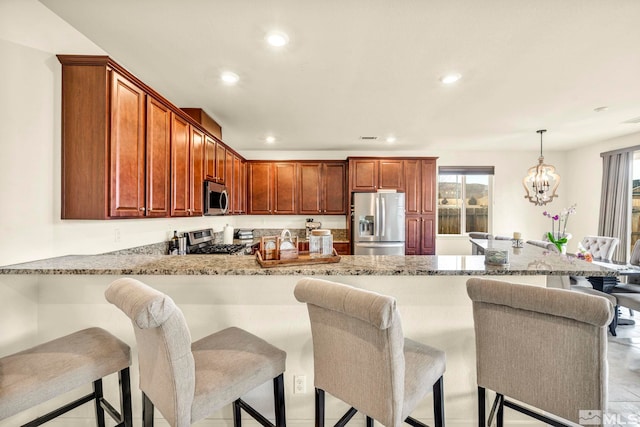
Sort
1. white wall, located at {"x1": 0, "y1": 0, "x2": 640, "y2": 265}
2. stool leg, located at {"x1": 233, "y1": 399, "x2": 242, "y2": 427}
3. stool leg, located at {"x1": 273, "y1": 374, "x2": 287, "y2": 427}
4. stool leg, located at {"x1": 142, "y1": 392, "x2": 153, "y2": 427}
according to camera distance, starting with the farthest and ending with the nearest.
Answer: white wall, located at {"x1": 0, "y1": 0, "x2": 640, "y2": 265} → stool leg, located at {"x1": 233, "y1": 399, "x2": 242, "y2": 427} → stool leg, located at {"x1": 273, "y1": 374, "x2": 287, "y2": 427} → stool leg, located at {"x1": 142, "y1": 392, "x2": 153, "y2": 427}

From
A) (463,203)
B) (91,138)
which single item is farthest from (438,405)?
(463,203)

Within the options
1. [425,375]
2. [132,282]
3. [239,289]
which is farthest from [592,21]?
[132,282]

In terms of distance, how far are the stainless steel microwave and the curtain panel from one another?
569 cm

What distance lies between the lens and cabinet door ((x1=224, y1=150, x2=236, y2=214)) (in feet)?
12.8

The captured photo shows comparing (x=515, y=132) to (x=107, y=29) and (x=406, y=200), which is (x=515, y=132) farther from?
(x=107, y=29)

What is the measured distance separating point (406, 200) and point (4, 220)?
4.61 meters

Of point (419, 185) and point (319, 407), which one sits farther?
point (419, 185)

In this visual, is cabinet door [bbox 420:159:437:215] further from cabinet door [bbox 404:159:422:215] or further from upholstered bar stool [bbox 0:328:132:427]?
upholstered bar stool [bbox 0:328:132:427]

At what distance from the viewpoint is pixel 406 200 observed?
4910 mm

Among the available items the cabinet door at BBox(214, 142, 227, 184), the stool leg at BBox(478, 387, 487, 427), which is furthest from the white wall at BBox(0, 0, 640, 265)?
the stool leg at BBox(478, 387, 487, 427)

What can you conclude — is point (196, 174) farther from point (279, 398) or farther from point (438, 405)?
point (438, 405)

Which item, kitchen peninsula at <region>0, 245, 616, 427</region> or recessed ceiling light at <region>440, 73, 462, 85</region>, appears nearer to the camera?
kitchen peninsula at <region>0, 245, 616, 427</region>

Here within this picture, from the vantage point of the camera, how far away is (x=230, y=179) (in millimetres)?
4070

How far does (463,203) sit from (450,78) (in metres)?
3.69
